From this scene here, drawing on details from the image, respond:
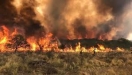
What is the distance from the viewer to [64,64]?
92.5 ft

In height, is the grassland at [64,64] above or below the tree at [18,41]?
below

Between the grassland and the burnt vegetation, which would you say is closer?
the grassland

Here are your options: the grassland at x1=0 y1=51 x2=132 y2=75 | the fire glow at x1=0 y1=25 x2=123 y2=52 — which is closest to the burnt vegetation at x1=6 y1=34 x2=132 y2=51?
the fire glow at x1=0 y1=25 x2=123 y2=52

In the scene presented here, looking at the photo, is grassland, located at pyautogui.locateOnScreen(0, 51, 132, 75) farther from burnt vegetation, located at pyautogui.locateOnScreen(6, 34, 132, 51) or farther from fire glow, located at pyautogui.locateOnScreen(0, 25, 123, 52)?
burnt vegetation, located at pyautogui.locateOnScreen(6, 34, 132, 51)

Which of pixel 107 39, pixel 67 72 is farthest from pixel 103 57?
pixel 107 39

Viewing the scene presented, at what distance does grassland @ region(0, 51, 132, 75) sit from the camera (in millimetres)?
25844

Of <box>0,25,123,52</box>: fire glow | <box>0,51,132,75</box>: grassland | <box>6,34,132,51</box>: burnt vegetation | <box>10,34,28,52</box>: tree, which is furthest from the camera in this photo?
<box>6,34,132,51</box>: burnt vegetation

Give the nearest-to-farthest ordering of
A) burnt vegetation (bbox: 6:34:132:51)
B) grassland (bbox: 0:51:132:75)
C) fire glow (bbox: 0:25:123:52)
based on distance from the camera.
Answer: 1. grassland (bbox: 0:51:132:75)
2. fire glow (bbox: 0:25:123:52)
3. burnt vegetation (bbox: 6:34:132:51)

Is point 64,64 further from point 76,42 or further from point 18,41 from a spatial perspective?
point 76,42

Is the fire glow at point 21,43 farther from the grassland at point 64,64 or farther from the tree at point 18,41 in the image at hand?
the grassland at point 64,64

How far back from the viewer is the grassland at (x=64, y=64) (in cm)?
2584

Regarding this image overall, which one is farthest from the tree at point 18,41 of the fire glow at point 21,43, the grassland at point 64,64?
the grassland at point 64,64

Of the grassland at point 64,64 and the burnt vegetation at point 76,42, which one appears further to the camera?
the burnt vegetation at point 76,42

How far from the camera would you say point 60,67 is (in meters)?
27.9
